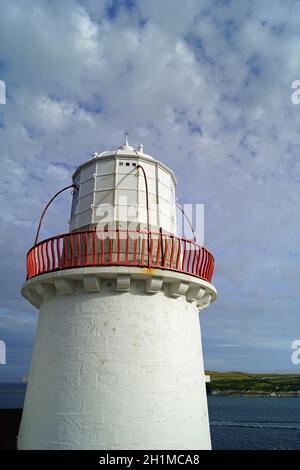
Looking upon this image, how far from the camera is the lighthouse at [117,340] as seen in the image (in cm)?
638

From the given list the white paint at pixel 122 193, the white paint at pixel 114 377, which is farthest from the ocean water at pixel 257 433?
the white paint at pixel 122 193

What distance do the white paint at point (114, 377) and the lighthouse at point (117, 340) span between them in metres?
0.02

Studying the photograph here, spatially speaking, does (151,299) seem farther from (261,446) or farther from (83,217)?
(261,446)

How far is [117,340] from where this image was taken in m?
6.73

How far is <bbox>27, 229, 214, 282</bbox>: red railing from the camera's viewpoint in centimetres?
690

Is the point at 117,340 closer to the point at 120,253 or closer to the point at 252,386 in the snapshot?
the point at 120,253

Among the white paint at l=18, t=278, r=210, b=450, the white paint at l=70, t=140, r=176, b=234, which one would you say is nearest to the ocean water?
the white paint at l=18, t=278, r=210, b=450

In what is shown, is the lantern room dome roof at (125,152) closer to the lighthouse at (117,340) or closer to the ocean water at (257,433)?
the lighthouse at (117,340)

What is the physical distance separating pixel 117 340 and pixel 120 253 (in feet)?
5.82

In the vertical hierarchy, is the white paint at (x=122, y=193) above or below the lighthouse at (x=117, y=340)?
above

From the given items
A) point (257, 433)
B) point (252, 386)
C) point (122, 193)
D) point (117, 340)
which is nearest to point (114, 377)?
point (117, 340)

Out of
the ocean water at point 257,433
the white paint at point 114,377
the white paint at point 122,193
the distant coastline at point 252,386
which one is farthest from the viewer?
the distant coastline at point 252,386

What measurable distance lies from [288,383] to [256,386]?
15402 mm
